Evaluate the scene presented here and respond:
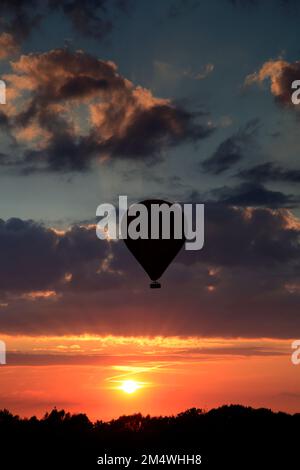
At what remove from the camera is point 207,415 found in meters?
95.0

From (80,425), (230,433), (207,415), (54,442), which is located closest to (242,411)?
(207,415)

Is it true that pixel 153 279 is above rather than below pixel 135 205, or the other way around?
below

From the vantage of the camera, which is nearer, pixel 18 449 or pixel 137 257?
pixel 137 257

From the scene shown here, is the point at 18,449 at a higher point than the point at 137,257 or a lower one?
lower
